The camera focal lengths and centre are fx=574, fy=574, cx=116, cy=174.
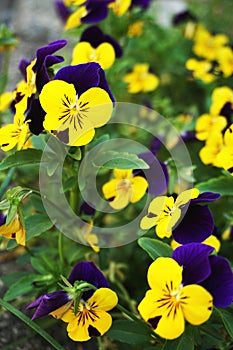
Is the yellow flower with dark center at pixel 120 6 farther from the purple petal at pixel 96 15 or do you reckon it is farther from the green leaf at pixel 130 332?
the green leaf at pixel 130 332

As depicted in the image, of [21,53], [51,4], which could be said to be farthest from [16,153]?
[51,4]

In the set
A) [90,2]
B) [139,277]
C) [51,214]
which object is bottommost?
[139,277]

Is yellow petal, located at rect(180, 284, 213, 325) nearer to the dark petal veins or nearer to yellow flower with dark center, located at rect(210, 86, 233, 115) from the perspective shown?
the dark petal veins

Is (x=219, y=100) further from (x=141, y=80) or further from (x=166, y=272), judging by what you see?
(x=166, y=272)

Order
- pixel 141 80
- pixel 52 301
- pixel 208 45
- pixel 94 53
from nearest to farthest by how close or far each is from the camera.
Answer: pixel 52 301 → pixel 94 53 → pixel 141 80 → pixel 208 45

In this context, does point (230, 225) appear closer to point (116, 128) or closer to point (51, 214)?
point (51, 214)

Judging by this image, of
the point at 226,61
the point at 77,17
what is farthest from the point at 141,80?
the point at 77,17
